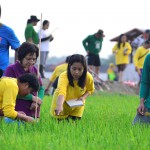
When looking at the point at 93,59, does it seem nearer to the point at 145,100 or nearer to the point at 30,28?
the point at 30,28

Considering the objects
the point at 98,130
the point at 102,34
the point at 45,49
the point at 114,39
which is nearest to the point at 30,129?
the point at 98,130

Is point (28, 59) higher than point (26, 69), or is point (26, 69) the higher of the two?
point (28, 59)

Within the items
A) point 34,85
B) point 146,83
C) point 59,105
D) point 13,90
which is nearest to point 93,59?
point 146,83

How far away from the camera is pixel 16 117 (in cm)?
557

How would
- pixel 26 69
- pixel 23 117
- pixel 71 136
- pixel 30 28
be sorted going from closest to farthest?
pixel 71 136 → pixel 23 117 → pixel 26 69 → pixel 30 28

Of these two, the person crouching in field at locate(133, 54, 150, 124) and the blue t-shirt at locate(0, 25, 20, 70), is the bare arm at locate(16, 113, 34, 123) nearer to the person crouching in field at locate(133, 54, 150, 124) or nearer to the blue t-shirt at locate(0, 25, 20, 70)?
the person crouching in field at locate(133, 54, 150, 124)

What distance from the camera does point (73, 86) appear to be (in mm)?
6527

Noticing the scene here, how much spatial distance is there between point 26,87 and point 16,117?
33 centimetres

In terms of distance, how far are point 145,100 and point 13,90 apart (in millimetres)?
1545

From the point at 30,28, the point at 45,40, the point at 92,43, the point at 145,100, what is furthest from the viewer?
the point at 92,43

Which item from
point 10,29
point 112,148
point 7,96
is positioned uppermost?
point 10,29

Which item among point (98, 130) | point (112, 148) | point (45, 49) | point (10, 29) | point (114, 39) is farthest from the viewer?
point (114, 39)

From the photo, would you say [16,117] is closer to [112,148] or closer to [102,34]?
[112,148]

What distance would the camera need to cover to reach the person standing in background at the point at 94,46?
1470 cm
